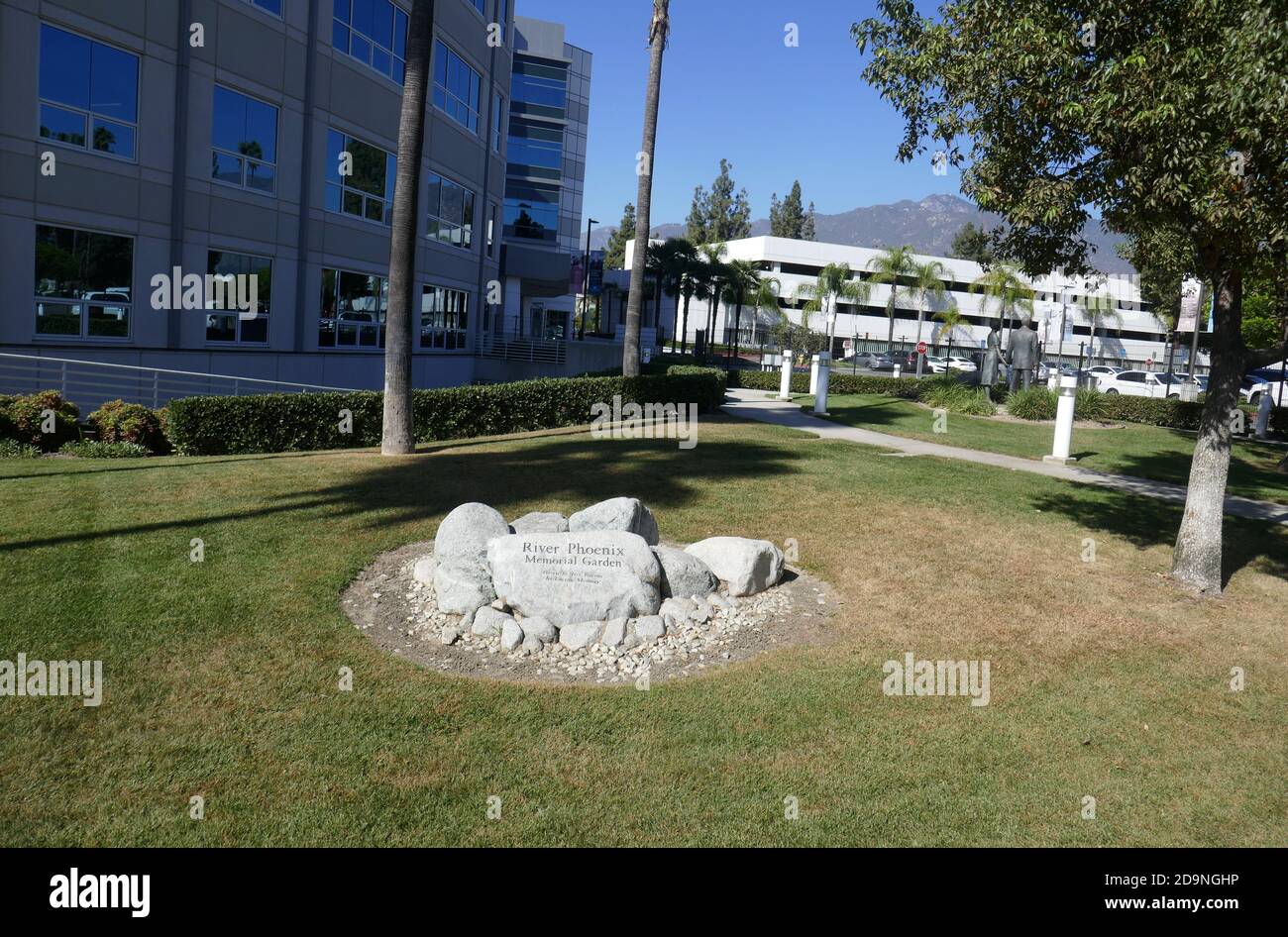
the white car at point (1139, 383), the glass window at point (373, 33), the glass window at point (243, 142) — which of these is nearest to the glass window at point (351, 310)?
the glass window at point (243, 142)

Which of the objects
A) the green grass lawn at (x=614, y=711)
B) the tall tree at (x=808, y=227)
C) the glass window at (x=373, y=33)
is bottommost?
the green grass lawn at (x=614, y=711)

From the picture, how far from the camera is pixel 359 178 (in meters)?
22.7

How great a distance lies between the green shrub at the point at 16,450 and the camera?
1223 centimetres

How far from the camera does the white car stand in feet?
128

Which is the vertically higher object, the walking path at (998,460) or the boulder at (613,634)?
the walking path at (998,460)

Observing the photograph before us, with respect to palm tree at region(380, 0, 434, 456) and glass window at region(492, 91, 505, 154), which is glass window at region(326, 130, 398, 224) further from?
glass window at region(492, 91, 505, 154)

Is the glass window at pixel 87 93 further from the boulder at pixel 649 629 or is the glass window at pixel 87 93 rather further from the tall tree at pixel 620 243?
the tall tree at pixel 620 243

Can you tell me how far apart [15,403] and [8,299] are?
2917mm

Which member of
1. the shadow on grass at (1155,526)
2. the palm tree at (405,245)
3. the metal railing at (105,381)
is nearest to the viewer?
the shadow on grass at (1155,526)

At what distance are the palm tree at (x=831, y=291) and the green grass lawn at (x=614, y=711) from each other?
65251 millimetres

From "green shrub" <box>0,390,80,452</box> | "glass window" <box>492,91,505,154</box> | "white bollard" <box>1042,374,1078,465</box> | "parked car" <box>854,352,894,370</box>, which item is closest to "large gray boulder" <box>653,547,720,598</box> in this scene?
"green shrub" <box>0,390,80,452</box>

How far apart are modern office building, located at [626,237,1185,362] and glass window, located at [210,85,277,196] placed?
6267cm

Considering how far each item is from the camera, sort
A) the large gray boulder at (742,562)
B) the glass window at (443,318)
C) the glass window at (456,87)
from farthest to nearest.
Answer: the glass window at (443,318), the glass window at (456,87), the large gray boulder at (742,562)

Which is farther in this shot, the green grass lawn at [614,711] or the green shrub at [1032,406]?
the green shrub at [1032,406]
